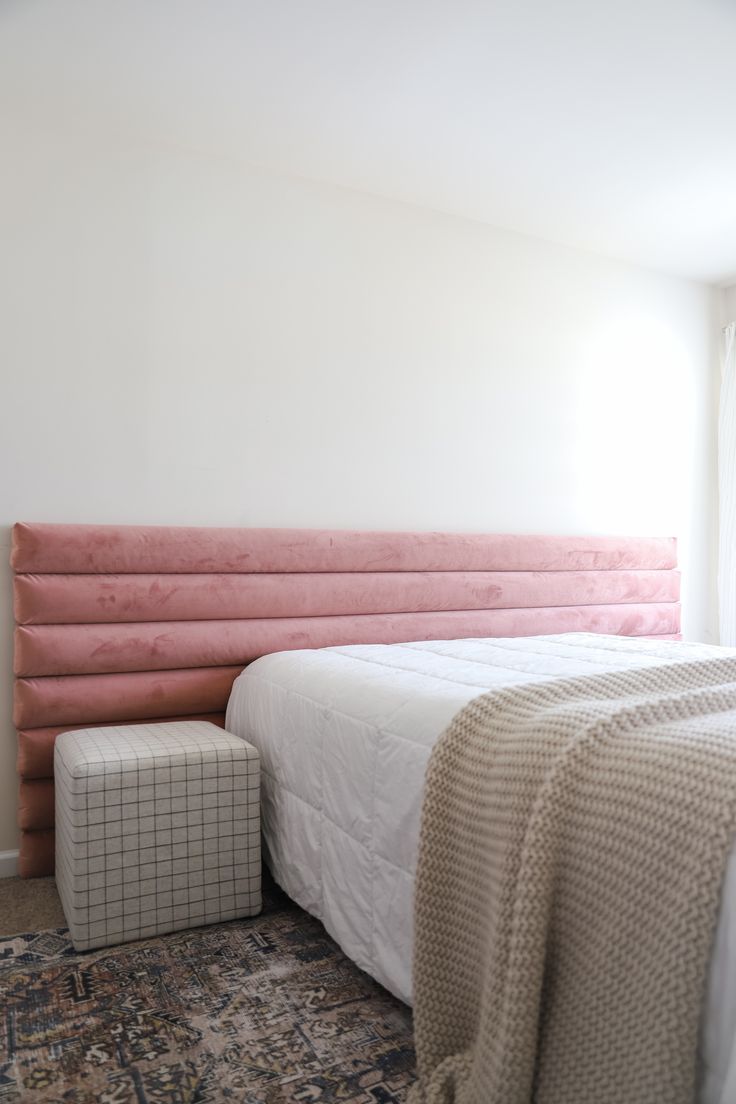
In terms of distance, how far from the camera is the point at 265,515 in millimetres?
3021

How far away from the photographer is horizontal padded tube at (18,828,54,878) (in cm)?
256

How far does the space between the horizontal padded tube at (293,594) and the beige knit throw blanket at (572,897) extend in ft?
4.48

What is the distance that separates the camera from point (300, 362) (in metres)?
3.11

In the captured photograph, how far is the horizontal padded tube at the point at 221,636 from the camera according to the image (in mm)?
2535

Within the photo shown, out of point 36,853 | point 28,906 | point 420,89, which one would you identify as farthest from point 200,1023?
point 420,89

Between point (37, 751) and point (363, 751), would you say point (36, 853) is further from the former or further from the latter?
point (363, 751)

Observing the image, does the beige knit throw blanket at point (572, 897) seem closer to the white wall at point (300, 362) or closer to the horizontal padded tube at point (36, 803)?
the horizontal padded tube at point (36, 803)

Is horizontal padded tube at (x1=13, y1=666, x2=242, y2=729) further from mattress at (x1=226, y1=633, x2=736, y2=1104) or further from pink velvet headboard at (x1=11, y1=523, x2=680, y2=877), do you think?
mattress at (x1=226, y1=633, x2=736, y2=1104)

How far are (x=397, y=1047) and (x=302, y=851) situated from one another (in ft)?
2.05

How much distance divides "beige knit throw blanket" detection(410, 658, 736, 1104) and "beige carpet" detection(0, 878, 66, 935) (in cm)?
123

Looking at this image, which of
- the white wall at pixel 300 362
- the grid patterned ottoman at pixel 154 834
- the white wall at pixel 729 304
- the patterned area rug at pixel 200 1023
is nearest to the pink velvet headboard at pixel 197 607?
the white wall at pixel 300 362

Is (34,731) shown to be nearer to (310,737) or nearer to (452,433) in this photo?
(310,737)

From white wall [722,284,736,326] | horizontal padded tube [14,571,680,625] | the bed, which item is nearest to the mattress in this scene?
the bed

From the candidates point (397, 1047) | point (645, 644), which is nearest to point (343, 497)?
point (645, 644)
